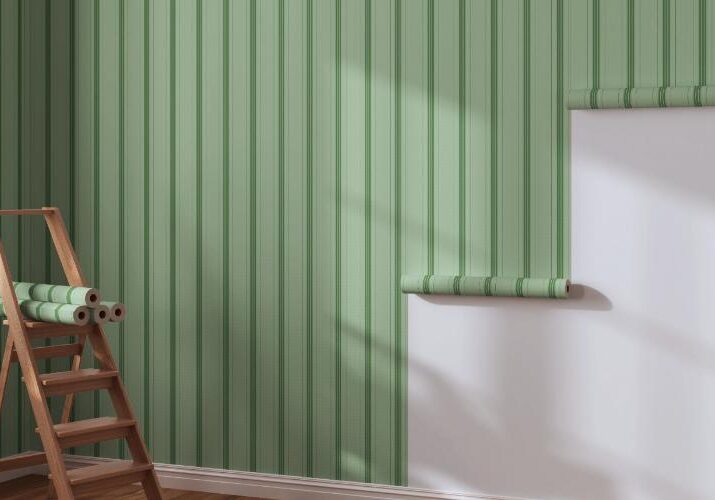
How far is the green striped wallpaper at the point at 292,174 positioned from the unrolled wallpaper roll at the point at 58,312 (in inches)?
25.4

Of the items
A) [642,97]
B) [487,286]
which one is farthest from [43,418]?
[642,97]

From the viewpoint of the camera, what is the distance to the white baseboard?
3232 mm

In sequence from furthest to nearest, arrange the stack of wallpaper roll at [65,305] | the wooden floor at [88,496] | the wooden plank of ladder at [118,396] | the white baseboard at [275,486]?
the wooden floor at [88,496] < the white baseboard at [275,486] < the wooden plank of ladder at [118,396] < the stack of wallpaper roll at [65,305]

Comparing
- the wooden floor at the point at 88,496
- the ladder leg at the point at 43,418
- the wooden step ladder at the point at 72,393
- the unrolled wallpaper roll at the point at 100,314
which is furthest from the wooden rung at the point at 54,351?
the wooden floor at the point at 88,496

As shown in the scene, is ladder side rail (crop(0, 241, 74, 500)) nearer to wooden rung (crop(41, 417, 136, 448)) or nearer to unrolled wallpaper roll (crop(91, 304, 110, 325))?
wooden rung (crop(41, 417, 136, 448))

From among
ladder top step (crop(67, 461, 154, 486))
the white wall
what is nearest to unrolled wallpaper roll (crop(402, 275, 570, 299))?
the white wall

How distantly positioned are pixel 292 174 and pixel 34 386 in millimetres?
1088

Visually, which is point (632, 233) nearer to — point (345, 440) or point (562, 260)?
point (562, 260)

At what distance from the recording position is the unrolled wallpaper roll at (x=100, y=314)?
9.67ft

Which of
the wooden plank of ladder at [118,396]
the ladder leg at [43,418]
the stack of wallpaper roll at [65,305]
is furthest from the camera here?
the wooden plank of ladder at [118,396]

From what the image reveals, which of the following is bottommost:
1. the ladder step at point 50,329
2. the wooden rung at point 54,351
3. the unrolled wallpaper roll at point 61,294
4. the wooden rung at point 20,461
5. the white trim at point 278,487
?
the white trim at point 278,487

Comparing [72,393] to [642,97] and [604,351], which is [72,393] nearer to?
[604,351]

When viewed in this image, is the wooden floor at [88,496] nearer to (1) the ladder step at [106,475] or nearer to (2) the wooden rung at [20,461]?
(2) the wooden rung at [20,461]

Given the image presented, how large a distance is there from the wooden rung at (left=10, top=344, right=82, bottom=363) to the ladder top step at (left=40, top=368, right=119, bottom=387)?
0.12 meters
